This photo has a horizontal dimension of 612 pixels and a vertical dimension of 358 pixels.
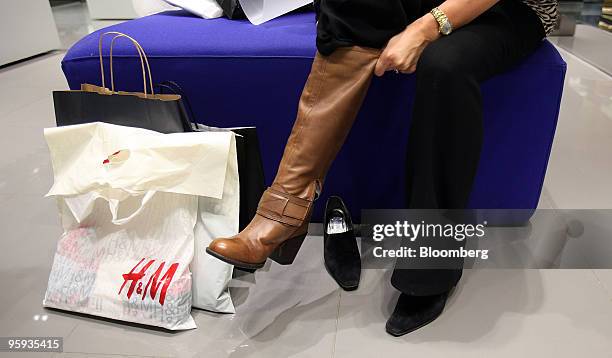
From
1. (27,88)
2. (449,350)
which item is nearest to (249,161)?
(449,350)

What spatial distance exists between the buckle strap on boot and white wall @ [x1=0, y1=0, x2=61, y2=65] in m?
2.74

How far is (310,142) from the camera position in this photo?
92 cm

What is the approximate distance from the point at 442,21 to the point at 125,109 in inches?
25.2

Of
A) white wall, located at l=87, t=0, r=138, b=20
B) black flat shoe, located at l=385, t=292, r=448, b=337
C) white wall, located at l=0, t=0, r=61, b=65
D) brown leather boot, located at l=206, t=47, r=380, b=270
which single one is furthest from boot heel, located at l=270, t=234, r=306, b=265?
white wall, located at l=87, t=0, r=138, b=20

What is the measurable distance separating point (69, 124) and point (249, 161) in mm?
401

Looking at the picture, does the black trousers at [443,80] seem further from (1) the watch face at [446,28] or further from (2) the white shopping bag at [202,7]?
(2) the white shopping bag at [202,7]

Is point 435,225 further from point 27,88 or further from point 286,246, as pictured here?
point 27,88

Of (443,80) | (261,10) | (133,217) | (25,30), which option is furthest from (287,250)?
(25,30)

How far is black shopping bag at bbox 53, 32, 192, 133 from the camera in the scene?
97 centimetres

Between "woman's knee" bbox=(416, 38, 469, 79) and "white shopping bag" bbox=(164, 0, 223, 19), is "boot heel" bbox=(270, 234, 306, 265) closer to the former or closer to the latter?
"woman's knee" bbox=(416, 38, 469, 79)

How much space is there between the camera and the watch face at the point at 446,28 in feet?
2.85

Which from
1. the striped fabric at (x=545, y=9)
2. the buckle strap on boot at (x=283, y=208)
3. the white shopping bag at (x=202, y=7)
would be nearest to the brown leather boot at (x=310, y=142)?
the buckle strap on boot at (x=283, y=208)

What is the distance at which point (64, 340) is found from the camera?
0.96 m

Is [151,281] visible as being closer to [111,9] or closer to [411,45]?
[411,45]
